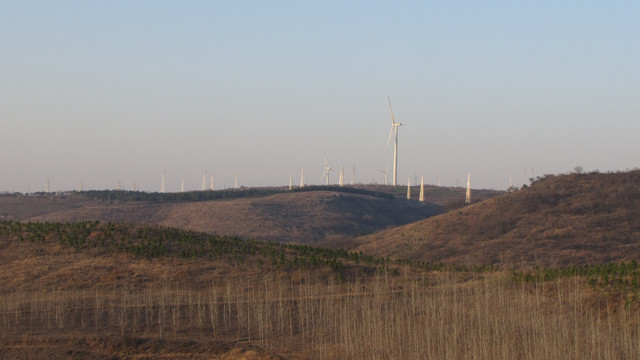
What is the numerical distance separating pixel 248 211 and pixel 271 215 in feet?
11.0

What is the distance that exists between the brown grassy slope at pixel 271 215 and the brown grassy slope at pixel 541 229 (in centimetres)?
1973

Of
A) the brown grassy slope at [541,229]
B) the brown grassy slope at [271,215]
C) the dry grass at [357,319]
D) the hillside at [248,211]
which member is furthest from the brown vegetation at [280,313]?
the brown grassy slope at [271,215]

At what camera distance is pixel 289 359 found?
61.8ft

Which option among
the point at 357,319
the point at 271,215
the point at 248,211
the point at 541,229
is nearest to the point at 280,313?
the point at 357,319

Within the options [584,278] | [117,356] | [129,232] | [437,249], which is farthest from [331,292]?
[437,249]

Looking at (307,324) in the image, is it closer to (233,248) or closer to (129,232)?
(233,248)

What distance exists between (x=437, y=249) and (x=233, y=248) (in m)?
23.6

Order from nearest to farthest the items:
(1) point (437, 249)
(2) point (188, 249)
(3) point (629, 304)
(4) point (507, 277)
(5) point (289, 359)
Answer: (5) point (289, 359) → (3) point (629, 304) → (4) point (507, 277) → (2) point (188, 249) → (1) point (437, 249)

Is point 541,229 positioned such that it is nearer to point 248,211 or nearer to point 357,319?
point 357,319

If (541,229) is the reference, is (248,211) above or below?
above

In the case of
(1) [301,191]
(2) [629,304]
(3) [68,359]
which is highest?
(1) [301,191]

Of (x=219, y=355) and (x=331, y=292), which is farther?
(x=331, y=292)

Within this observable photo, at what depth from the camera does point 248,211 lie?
309 feet

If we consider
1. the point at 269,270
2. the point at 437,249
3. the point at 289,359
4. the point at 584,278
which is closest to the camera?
the point at 289,359
